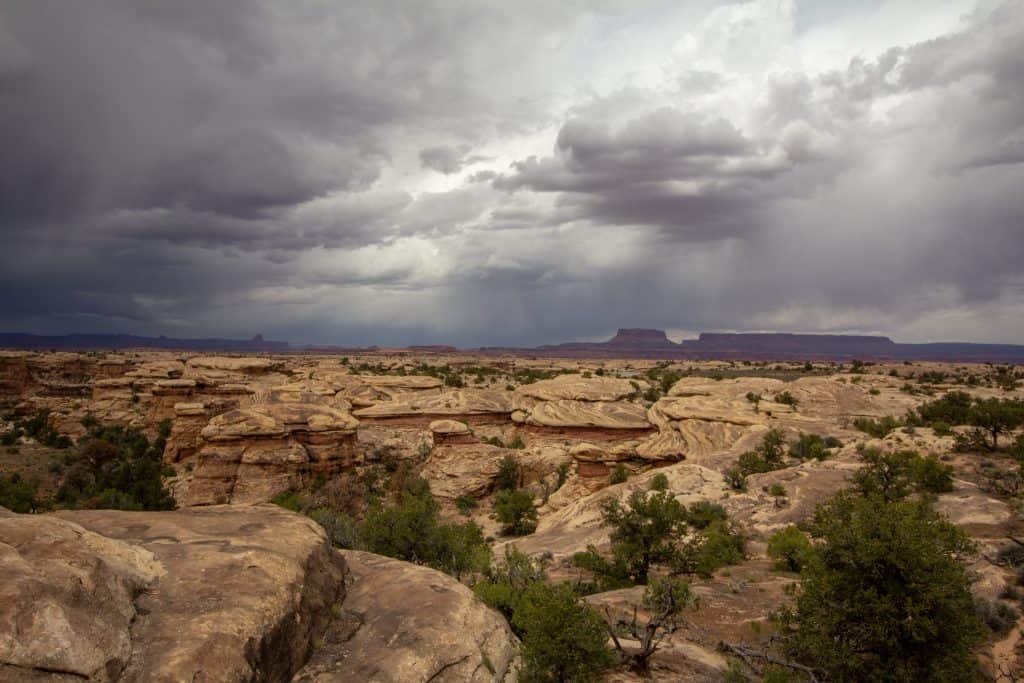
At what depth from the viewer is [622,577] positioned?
19266 mm

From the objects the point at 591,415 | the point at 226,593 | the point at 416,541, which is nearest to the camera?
the point at 226,593

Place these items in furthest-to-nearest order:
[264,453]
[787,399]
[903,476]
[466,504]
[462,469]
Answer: [787,399] < [462,469] < [466,504] < [264,453] < [903,476]

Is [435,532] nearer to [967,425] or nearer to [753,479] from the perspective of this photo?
[753,479]

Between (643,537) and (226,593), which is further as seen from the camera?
(643,537)

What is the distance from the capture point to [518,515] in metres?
28.4

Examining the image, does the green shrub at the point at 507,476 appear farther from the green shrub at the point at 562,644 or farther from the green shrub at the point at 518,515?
the green shrub at the point at 562,644

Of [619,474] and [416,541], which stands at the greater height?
[416,541]

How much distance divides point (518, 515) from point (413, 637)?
20.1 meters

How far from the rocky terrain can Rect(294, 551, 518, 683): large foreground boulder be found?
1.6 inches

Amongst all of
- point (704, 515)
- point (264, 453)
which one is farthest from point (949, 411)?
point (264, 453)

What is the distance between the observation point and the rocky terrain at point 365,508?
23.1 ft

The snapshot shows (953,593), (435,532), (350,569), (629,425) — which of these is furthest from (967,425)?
(350,569)

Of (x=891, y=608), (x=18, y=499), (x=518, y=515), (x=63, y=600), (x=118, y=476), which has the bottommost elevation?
(x=518, y=515)

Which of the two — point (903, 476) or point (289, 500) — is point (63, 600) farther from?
point (903, 476)
